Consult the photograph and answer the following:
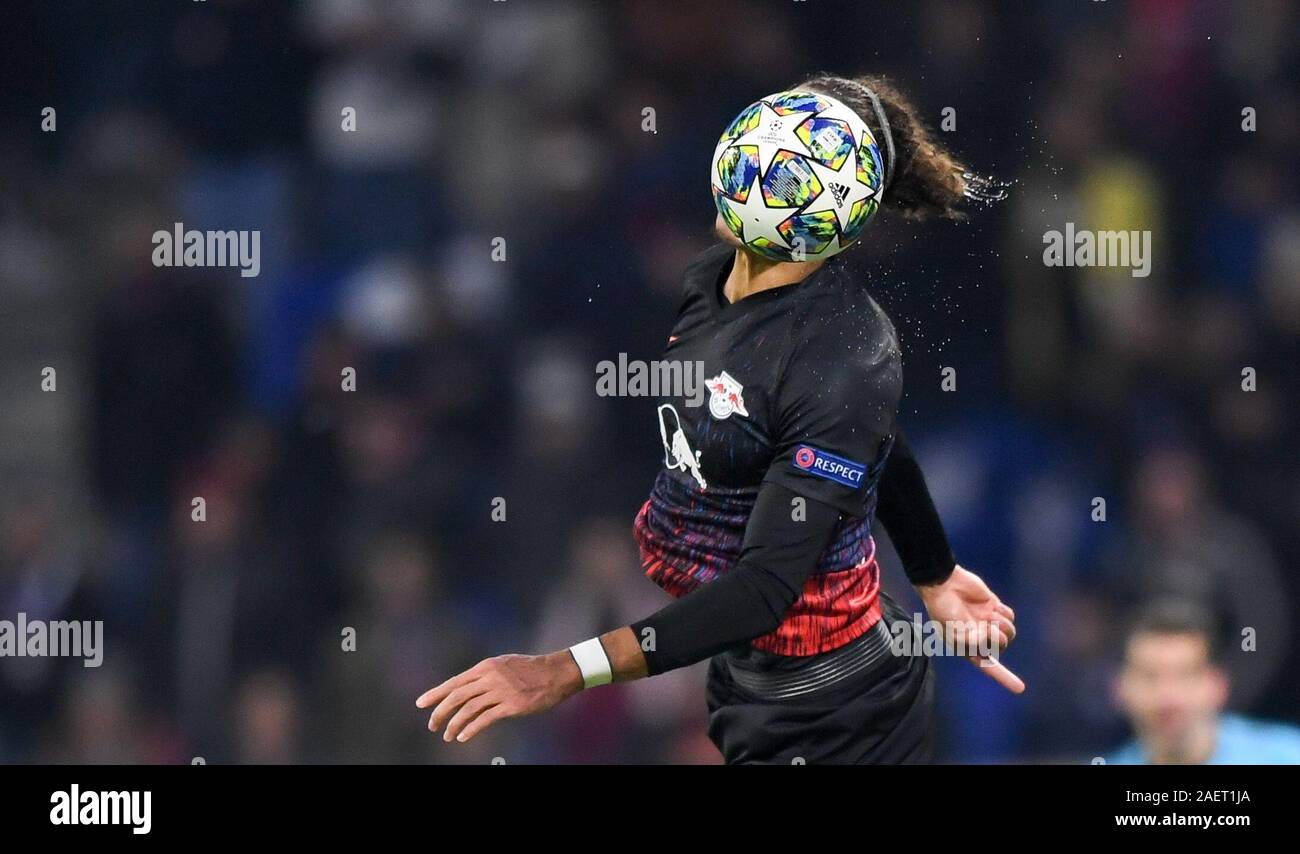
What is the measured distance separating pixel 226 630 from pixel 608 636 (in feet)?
9.82

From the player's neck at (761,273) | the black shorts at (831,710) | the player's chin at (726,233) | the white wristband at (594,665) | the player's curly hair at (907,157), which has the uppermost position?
the player's curly hair at (907,157)

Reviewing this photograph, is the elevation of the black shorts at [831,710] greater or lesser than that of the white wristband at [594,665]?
lesser

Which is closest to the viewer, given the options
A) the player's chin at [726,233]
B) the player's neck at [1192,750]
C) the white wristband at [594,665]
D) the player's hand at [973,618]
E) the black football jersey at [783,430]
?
the white wristband at [594,665]

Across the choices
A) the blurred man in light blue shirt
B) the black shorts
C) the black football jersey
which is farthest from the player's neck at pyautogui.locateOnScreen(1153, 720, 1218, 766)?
the black football jersey

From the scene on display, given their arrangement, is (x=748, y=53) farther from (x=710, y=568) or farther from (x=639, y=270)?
(x=710, y=568)

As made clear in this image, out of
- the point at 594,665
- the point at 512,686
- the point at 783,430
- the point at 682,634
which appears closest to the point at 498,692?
the point at 512,686

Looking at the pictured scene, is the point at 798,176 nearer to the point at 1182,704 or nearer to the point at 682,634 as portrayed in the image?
the point at 682,634

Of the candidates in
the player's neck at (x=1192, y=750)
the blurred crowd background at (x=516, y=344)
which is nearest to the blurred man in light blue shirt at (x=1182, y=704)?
the player's neck at (x=1192, y=750)

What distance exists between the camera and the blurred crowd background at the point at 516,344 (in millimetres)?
5863

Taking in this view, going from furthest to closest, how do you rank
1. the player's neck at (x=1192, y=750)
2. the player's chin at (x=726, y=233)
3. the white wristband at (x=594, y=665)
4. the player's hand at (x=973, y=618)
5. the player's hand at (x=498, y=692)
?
the player's neck at (x=1192, y=750) < the player's hand at (x=973, y=618) < the player's chin at (x=726, y=233) < the white wristband at (x=594, y=665) < the player's hand at (x=498, y=692)

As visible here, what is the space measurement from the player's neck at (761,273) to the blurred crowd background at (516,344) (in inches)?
79.1

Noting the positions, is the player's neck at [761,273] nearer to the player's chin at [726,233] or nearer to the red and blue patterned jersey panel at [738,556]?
the player's chin at [726,233]

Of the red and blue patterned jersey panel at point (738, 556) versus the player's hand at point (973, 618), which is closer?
the red and blue patterned jersey panel at point (738, 556)
